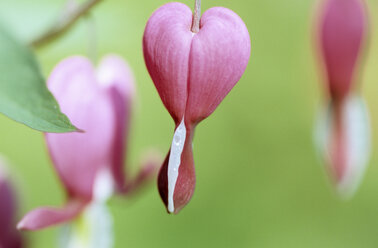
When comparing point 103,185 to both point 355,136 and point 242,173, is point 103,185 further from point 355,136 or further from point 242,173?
point 242,173

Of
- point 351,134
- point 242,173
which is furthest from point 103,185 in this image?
point 242,173

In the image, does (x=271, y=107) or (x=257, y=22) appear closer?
(x=271, y=107)

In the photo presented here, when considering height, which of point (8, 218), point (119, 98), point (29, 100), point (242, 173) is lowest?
point (242, 173)

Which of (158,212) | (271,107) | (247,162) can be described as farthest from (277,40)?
(158,212)

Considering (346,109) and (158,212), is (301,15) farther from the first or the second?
(346,109)

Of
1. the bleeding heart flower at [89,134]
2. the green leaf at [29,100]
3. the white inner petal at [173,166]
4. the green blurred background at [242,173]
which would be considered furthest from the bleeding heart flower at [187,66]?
the green blurred background at [242,173]

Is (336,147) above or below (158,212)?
above

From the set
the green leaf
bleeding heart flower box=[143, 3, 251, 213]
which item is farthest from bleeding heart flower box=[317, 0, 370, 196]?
the green leaf
